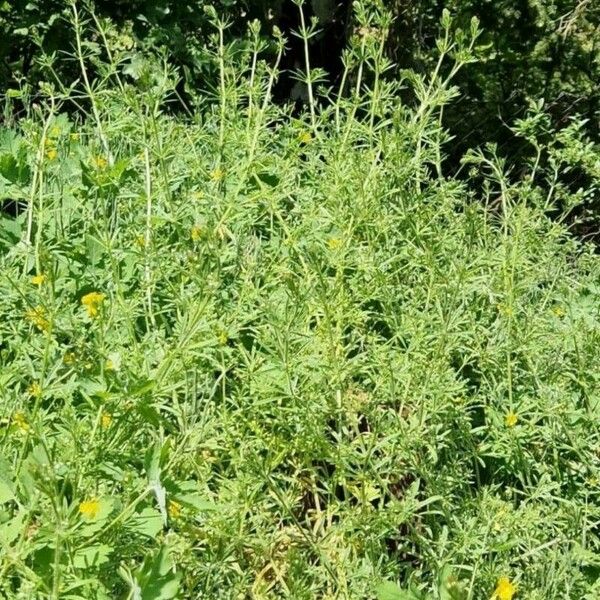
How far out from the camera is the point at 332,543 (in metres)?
2.15

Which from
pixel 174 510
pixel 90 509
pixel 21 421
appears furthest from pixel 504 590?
pixel 21 421

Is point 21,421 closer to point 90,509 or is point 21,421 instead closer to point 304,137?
point 90,509

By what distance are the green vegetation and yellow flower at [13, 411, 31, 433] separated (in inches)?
0.6

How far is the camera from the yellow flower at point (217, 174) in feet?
9.00

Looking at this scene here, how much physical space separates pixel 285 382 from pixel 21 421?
2.07 ft

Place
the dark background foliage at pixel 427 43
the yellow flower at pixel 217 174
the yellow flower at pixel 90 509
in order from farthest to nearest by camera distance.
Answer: the dark background foliage at pixel 427 43 < the yellow flower at pixel 217 174 < the yellow flower at pixel 90 509

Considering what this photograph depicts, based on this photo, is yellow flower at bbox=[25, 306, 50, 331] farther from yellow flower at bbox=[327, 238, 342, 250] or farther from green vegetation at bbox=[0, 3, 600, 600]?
yellow flower at bbox=[327, 238, 342, 250]

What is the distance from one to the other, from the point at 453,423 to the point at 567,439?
0.87 feet

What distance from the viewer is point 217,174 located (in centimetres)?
276

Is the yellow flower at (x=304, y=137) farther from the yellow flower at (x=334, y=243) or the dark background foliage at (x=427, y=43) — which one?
the dark background foliage at (x=427, y=43)

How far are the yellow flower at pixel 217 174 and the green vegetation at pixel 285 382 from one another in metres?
0.04

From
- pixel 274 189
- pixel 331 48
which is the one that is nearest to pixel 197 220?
pixel 274 189

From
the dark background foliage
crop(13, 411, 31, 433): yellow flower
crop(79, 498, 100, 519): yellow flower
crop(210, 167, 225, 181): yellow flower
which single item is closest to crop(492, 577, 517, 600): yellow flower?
crop(79, 498, 100, 519): yellow flower

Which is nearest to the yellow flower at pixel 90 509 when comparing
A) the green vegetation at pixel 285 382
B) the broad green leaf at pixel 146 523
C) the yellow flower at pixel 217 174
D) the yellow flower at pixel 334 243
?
the green vegetation at pixel 285 382
